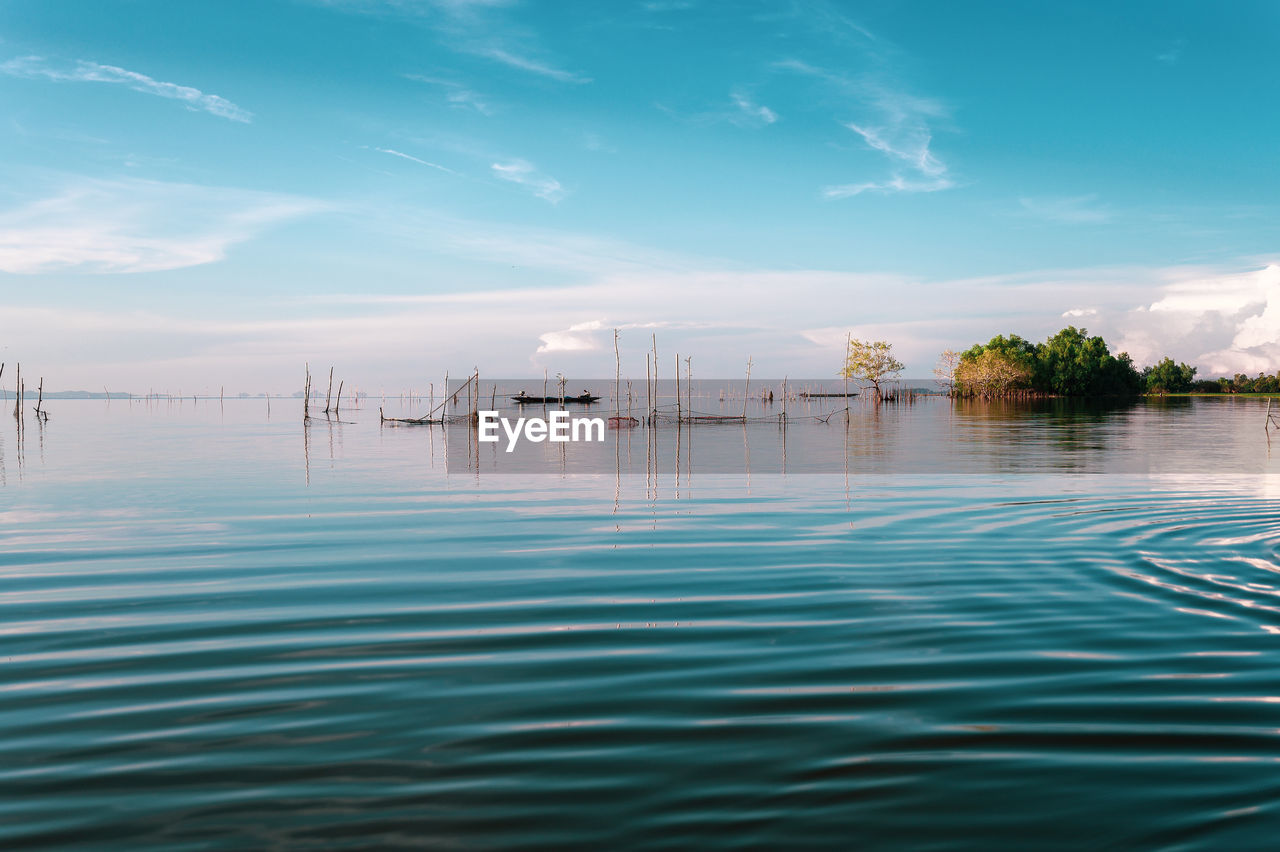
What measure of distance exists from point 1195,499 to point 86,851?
59.4 ft

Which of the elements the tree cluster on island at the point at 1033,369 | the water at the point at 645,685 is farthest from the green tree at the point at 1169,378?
the water at the point at 645,685

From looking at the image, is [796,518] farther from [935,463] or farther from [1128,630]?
[935,463]

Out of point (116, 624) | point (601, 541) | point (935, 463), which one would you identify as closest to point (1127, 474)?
point (935, 463)

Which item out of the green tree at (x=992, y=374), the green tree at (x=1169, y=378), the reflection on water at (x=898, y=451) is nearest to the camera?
the reflection on water at (x=898, y=451)

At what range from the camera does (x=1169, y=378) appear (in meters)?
150

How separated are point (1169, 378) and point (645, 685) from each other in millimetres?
173525

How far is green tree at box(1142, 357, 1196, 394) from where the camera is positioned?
14688 cm

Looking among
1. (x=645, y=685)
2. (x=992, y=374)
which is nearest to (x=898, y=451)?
(x=645, y=685)

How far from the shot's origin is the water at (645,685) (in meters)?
3.91

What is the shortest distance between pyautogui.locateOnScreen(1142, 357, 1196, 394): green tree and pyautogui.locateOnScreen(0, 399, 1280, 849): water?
156305 mm

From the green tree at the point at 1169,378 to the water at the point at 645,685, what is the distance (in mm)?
156305

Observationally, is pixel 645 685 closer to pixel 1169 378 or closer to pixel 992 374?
pixel 992 374

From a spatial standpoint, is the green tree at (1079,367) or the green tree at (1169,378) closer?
the green tree at (1079,367)

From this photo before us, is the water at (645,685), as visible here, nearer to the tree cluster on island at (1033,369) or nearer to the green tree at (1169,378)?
the tree cluster on island at (1033,369)
